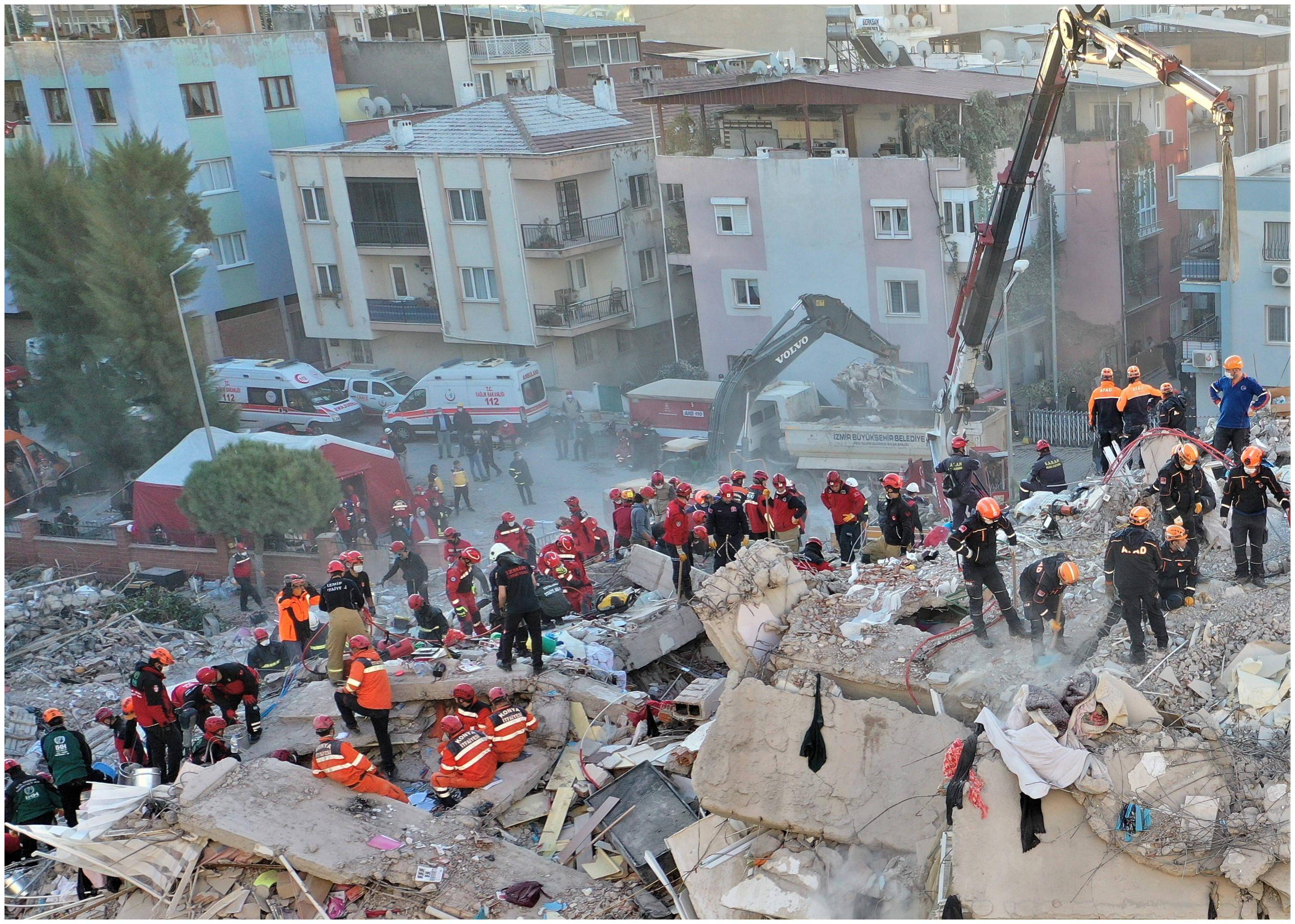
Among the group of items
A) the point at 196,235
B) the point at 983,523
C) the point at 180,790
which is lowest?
the point at 180,790

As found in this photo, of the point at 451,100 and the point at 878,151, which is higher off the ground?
the point at 451,100

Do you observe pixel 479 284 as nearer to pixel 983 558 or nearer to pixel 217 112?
pixel 217 112

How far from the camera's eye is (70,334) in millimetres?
29719

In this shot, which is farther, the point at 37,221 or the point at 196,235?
the point at 196,235

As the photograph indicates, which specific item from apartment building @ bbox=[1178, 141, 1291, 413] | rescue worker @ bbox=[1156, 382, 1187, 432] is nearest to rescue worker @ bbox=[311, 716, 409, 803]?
rescue worker @ bbox=[1156, 382, 1187, 432]

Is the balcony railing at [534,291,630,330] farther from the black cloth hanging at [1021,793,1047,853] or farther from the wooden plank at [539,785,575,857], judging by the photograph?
the black cloth hanging at [1021,793,1047,853]

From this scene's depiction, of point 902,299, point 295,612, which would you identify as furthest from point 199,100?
point 295,612

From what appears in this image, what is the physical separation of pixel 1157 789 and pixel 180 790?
7.64 metres

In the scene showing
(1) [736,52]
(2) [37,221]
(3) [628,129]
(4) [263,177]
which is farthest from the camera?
(1) [736,52]

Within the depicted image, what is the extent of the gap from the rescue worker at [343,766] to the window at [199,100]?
2951 centimetres

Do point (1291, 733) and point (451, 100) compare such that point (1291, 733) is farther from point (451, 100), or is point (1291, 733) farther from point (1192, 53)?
point (451, 100)

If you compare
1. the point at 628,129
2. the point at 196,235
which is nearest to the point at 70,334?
the point at 196,235

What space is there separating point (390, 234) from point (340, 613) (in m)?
24.3

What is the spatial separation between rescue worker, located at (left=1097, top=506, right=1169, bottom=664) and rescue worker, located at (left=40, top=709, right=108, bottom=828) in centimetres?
899
